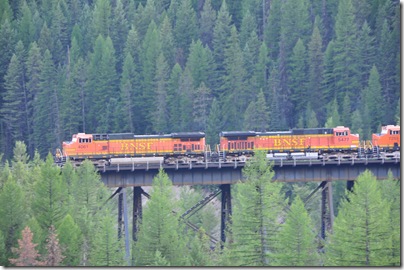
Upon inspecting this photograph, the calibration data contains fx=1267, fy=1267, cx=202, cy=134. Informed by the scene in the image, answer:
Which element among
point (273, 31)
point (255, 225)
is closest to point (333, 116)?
point (273, 31)

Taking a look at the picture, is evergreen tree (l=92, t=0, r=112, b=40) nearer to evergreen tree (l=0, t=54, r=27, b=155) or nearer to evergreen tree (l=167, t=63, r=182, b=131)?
evergreen tree (l=0, t=54, r=27, b=155)

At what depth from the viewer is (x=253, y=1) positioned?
142875 mm

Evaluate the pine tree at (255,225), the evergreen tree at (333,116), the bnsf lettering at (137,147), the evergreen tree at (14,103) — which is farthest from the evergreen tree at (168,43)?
the pine tree at (255,225)

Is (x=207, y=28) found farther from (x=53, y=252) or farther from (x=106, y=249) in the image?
(x=53, y=252)

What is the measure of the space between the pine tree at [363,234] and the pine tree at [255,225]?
346 centimetres

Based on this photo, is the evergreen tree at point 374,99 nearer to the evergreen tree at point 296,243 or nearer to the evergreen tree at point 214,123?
the evergreen tree at point 214,123

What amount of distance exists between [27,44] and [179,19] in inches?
654

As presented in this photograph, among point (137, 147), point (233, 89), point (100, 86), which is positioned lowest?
point (137, 147)

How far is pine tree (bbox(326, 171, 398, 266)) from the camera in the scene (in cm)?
6769

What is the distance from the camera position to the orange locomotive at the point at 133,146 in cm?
8969

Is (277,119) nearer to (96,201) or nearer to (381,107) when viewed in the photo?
(381,107)

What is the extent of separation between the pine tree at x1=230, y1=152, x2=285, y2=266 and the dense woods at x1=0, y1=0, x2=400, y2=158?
45772mm

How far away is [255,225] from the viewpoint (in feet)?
229

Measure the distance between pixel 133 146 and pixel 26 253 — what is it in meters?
25.7
